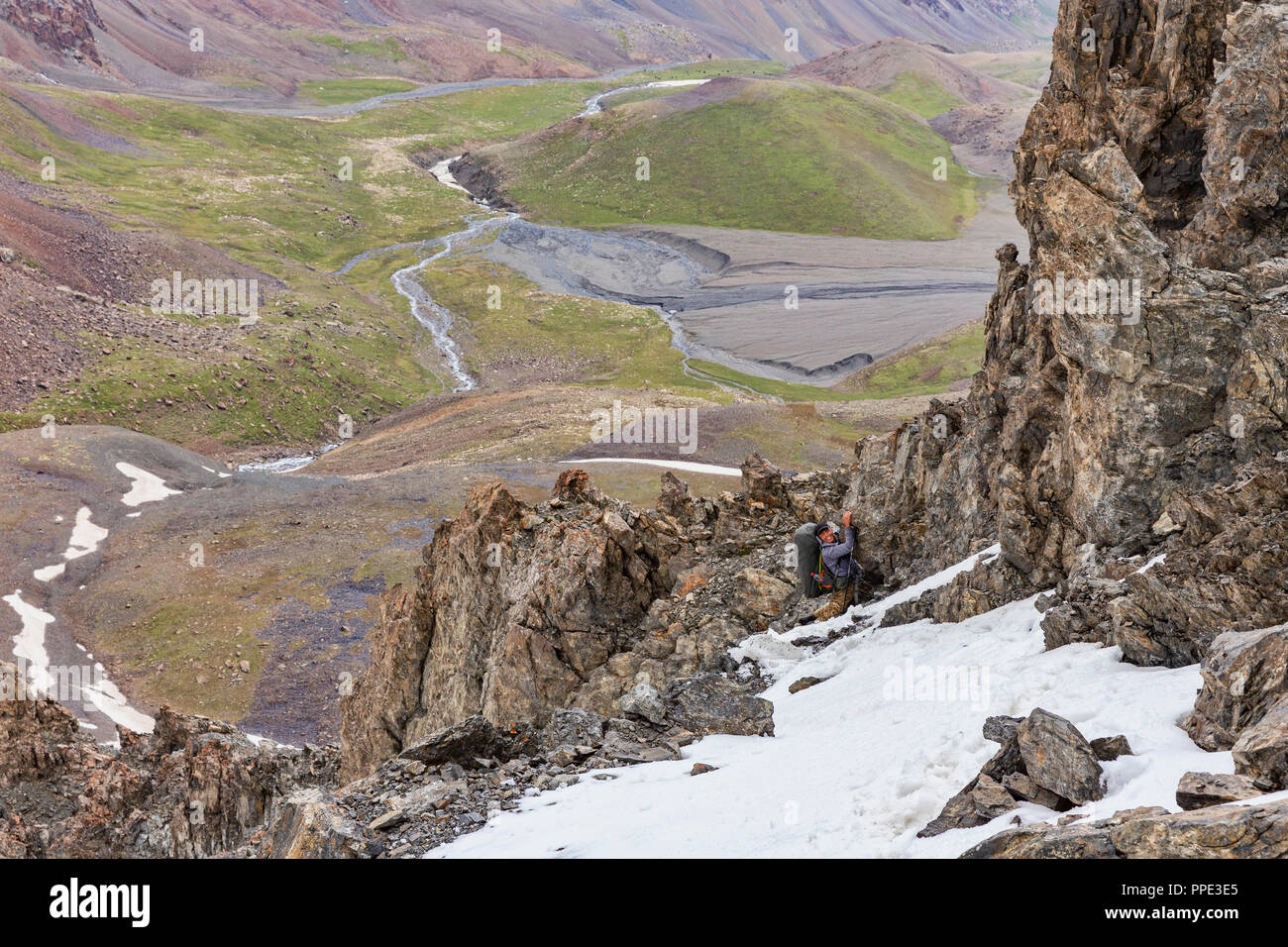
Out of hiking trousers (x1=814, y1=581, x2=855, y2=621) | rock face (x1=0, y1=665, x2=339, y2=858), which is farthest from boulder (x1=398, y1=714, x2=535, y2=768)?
rock face (x1=0, y1=665, x2=339, y2=858)

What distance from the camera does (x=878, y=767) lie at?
1494 centimetres

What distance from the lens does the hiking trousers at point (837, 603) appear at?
27.3 meters

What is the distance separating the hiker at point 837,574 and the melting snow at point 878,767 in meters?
6.67

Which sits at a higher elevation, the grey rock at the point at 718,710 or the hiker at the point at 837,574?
the hiker at the point at 837,574

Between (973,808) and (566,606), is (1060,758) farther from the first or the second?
(566,606)

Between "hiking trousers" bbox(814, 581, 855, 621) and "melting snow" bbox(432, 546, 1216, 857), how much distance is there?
627 centimetres

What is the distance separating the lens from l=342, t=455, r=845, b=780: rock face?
28641 mm

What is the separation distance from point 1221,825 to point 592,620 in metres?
22.3

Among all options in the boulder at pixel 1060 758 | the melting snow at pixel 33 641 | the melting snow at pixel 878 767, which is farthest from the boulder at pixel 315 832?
the melting snow at pixel 33 641

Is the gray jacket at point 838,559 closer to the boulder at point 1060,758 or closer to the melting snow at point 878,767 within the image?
the melting snow at point 878,767

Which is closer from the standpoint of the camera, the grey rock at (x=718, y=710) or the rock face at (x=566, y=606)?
the grey rock at (x=718, y=710)

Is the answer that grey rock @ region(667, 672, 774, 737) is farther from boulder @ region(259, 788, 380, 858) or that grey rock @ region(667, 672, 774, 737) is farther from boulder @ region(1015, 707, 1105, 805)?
boulder @ region(259, 788, 380, 858)

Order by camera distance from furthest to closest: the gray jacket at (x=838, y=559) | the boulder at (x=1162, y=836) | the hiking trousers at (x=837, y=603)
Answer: the gray jacket at (x=838, y=559) < the hiking trousers at (x=837, y=603) < the boulder at (x=1162, y=836)

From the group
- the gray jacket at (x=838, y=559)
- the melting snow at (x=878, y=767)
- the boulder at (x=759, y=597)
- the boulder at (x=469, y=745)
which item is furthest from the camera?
the boulder at (x=759, y=597)
